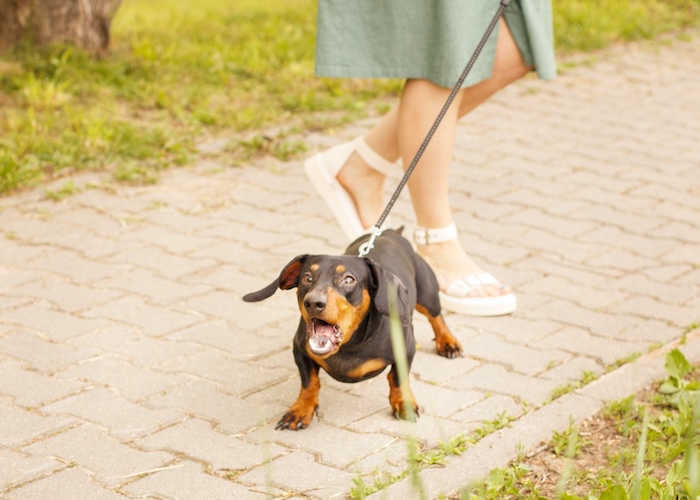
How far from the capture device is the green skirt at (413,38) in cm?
410

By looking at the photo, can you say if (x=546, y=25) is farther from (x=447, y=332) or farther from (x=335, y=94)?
(x=335, y=94)

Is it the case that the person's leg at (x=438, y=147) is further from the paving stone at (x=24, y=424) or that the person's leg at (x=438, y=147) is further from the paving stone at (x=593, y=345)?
the paving stone at (x=24, y=424)

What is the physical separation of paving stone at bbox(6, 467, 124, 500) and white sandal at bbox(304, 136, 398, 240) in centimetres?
183

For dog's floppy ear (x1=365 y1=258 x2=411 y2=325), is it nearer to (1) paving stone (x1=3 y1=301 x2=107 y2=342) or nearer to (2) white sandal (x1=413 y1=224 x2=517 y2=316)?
(2) white sandal (x1=413 y1=224 x2=517 y2=316)

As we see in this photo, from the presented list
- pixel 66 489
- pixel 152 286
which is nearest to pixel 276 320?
pixel 152 286

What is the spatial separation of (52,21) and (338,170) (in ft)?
10.5

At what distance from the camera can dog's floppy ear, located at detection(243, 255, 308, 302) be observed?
3.21 m

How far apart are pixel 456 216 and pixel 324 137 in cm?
130

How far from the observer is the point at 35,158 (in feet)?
18.5

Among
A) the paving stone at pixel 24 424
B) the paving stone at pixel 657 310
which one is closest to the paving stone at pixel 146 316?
the paving stone at pixel 24 424

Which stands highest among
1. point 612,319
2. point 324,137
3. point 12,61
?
point 12,61

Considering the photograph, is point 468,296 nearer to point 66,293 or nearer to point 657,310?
point 657,310

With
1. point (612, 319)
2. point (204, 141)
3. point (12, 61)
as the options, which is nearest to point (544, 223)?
point (612, 319)

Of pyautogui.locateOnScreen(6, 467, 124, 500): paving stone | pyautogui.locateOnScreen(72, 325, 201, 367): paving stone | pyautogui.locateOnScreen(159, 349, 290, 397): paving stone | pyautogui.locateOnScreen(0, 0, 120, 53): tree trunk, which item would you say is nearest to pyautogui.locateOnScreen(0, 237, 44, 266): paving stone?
pyautogui.locateOnScreen(72, 325, 201, 367): paving stone
